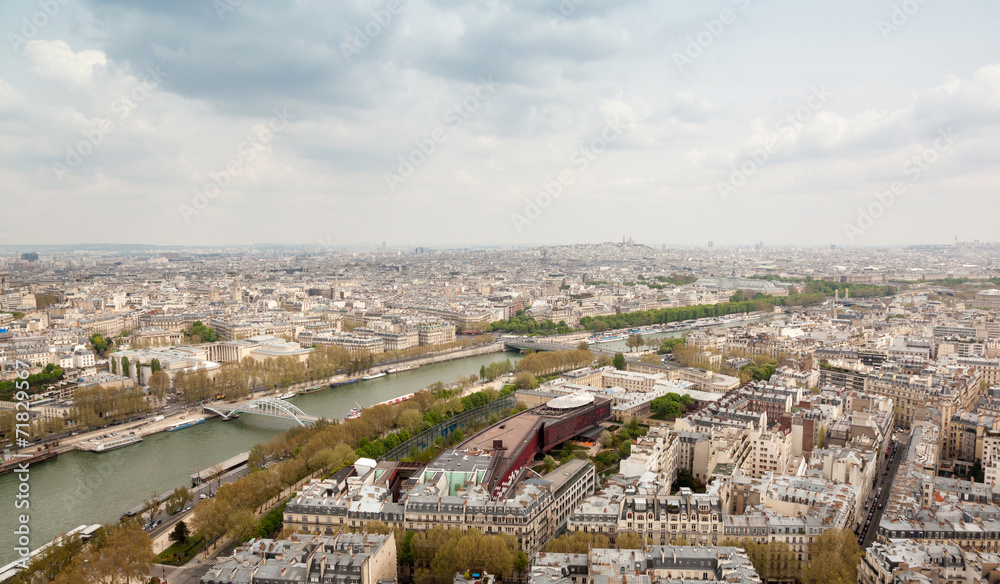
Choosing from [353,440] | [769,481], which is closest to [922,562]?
[769,481]

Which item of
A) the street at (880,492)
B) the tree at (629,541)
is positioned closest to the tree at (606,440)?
the street at (880,492)

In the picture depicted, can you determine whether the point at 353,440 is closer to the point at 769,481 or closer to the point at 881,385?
the point at 769,481

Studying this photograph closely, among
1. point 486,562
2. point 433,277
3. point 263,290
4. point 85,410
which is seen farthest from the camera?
A: point 433,277

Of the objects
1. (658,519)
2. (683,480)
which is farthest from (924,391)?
(658,519)

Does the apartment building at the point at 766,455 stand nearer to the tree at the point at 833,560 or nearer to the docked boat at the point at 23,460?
the tree at the point at 833,560

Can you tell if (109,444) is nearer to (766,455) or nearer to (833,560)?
(766,455)
